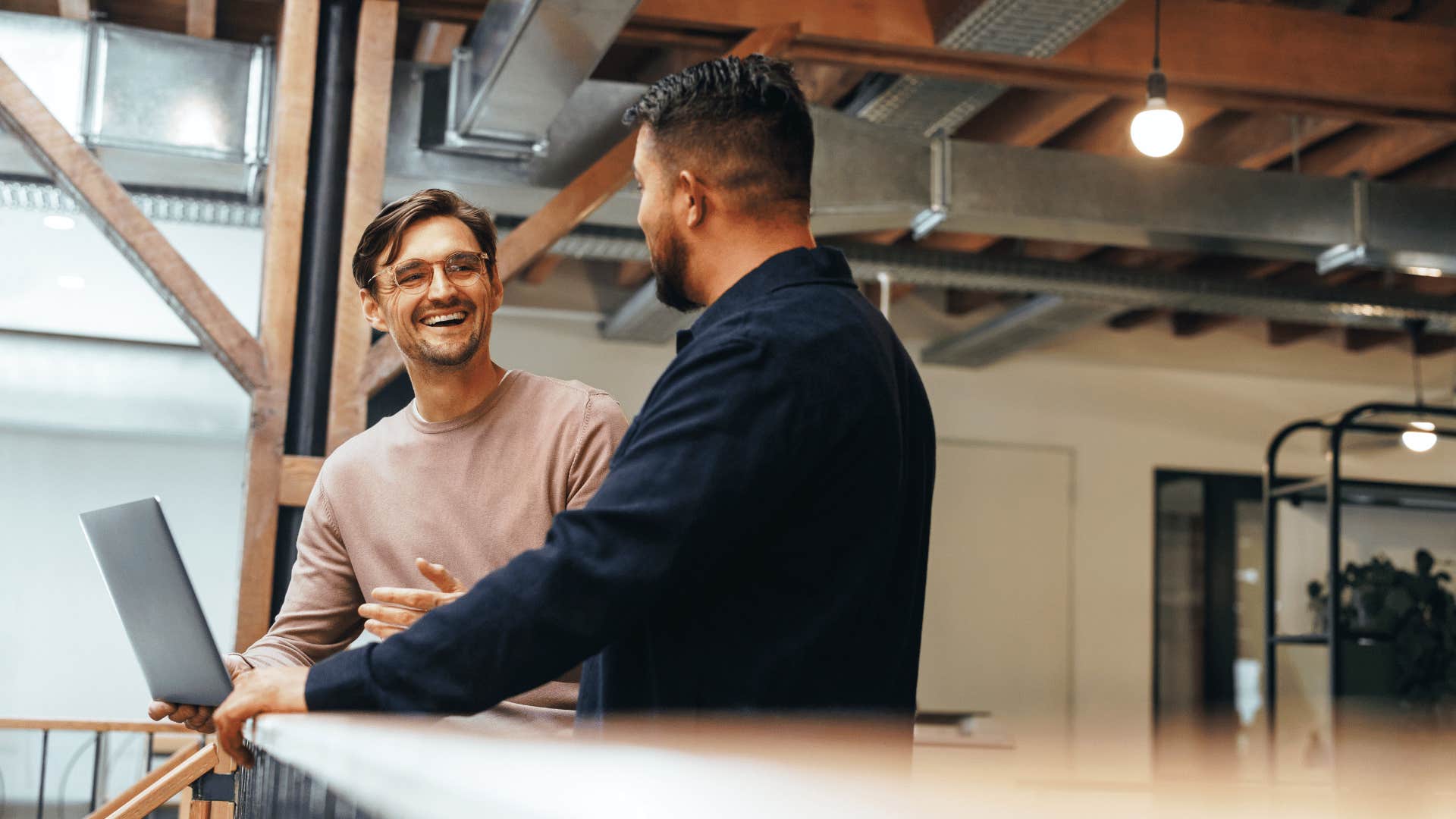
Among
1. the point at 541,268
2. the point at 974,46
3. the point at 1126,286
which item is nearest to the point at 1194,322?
the point at 1126,286

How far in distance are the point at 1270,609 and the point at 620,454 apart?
4.94 m

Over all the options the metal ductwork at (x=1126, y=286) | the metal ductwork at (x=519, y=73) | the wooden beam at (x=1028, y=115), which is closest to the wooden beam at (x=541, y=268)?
the metal ductwork at (x=1126, y=286)

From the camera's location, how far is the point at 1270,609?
18.5 ft

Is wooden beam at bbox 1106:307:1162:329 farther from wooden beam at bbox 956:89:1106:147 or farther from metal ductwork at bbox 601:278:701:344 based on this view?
wooden beam at bbox 956:89:1106:147

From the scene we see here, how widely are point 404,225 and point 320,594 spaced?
532 millimetres

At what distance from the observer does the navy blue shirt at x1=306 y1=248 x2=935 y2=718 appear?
1.18m

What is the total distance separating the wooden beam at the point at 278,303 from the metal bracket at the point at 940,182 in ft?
5.72

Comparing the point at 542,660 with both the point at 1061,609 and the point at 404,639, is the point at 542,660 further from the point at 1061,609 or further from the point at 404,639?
the point at 1061,609

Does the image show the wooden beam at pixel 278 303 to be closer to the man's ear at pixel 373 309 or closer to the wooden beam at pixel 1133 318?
the man's ear at pixel 373 309

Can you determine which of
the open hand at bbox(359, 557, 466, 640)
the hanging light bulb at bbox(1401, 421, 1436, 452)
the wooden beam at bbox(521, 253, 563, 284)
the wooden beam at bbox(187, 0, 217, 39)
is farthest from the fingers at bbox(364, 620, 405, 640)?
the hanging light bulb at bbox(1401, 421, 1436, 452)

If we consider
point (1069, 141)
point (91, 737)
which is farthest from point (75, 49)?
point (91, 737)

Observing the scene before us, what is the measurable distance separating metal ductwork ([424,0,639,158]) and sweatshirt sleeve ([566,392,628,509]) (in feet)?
4.42

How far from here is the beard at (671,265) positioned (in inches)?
55.8

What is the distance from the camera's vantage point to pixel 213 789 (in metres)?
2.90
